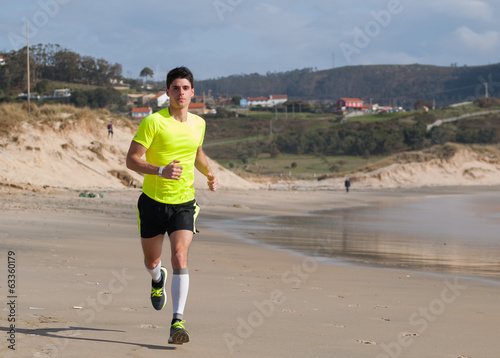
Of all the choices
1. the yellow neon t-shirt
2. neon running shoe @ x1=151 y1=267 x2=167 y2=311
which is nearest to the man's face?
the yellow neon t-shirt

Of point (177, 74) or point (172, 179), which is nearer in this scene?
point (172, 179)

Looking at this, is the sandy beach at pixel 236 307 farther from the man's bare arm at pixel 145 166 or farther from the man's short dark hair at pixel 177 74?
the man's short dark hair at pixel 177 74

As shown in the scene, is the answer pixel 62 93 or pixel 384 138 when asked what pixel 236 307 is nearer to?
pixel 384 138

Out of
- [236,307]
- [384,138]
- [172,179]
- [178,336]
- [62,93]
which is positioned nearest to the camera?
[178,336]

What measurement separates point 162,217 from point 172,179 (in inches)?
12.9

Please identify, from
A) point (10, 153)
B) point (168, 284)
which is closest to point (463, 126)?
point (10, 153)

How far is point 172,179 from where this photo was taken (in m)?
4.73

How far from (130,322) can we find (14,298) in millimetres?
1043

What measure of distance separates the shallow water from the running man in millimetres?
4886

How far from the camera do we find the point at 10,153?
78.7 ft

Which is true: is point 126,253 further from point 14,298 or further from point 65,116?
point 65,116

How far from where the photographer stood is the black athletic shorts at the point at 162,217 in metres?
4.87

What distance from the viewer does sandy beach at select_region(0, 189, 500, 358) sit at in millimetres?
4316

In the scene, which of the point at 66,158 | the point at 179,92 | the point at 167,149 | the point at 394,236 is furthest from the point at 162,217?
the point at 66,158
